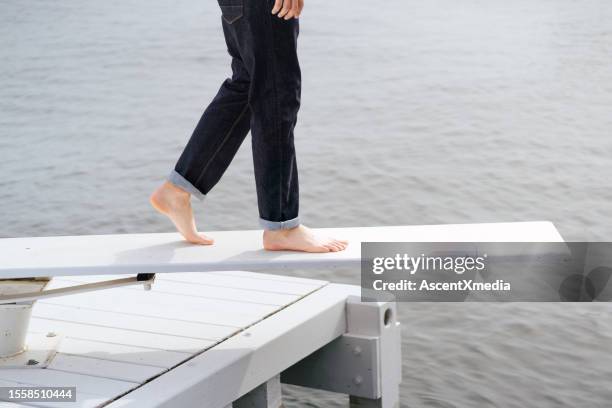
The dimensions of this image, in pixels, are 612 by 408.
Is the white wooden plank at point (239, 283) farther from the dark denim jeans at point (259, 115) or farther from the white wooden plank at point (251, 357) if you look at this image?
the dark denim jeans at point (259, 115)

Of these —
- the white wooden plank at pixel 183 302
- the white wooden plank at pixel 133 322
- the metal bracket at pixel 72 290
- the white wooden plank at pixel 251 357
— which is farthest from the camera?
the white wooden plank at pixel 183 302

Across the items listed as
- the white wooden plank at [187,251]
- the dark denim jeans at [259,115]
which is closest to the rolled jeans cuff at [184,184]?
Result: the dark denim jeans at [259,115]

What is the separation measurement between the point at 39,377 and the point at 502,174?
3894 mm

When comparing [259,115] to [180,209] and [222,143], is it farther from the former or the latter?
[180,209]

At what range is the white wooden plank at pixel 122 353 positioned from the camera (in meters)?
2.51

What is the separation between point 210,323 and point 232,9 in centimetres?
81

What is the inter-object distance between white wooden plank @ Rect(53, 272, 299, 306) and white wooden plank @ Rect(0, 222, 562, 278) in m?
0.25

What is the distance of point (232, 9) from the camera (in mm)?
2527

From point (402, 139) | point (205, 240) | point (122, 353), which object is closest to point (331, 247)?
point (205, 240)

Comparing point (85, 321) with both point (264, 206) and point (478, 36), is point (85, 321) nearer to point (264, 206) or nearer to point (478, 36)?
point (264, 206)

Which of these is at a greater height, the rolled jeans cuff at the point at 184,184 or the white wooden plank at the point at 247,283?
the rolled jeans cuff at the point at 184,184

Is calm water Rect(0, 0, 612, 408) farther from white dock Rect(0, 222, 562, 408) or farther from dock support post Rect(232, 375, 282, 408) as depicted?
dock support post Rect(232, 375, 282, 408)

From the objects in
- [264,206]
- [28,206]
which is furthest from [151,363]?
[28,206]

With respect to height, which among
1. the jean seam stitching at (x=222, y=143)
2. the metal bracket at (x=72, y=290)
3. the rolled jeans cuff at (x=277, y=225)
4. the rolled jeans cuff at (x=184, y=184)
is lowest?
the metal bracket at (x=72, y=290)
